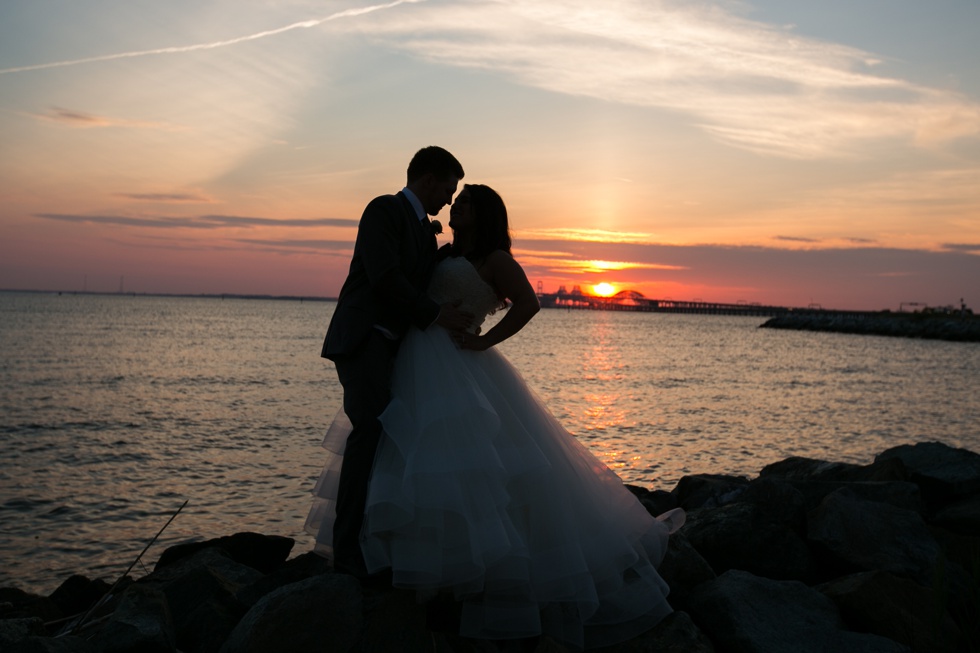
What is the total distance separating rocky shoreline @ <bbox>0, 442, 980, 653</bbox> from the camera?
4176mm

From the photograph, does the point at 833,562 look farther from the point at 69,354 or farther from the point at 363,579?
the point at 69,354

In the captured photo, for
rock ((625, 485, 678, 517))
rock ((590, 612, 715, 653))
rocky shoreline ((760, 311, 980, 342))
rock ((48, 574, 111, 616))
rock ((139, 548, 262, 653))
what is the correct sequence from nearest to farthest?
1. rock ((590, 612, 715, 653))
2. rock ((139, 548, 262, 653))
3. rock ((48, 574, 111, 616))
4. rock ((625, 485, 678, 517))
5. rocky shoreline ((760, 311, 980, 342))

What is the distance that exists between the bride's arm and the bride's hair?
0.24ft

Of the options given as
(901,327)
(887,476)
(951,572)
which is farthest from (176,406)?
(901,327)

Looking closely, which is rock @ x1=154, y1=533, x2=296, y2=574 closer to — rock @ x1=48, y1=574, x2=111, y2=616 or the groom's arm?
rock @ x1=48, y1=574, x2=111, y2=616

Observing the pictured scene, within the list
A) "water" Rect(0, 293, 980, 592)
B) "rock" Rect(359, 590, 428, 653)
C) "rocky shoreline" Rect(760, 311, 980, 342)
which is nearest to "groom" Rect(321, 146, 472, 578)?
"rock" Rect(359, 590, 428, 653)

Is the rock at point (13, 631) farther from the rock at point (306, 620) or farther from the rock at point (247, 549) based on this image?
the rock at point (247, 549)

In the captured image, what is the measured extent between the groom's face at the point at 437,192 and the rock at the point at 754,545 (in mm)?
3339

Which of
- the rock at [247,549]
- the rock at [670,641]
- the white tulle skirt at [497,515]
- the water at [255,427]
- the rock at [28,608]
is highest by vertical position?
the white tulle skirt at [497,515]

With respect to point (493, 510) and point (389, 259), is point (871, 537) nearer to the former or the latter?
point (493, 510)

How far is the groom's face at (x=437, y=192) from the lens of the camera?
4844 millimetres

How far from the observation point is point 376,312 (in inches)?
185

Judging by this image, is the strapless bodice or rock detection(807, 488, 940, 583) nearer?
the strapless bodice

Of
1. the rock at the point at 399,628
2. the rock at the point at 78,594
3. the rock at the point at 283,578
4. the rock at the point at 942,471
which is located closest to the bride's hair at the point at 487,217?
the rock at the point at 399,628
